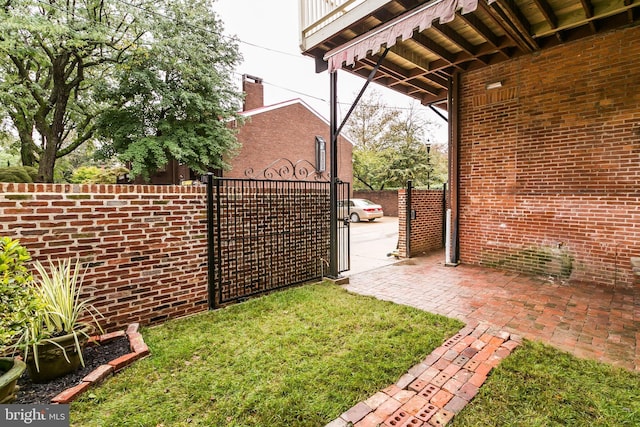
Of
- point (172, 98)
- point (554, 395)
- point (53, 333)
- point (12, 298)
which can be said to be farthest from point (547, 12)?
point (172, 98)

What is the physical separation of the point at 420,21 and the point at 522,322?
3.50 meters

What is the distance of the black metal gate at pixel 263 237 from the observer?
3631 mm

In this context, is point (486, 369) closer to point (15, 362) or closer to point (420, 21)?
point (15, 362)

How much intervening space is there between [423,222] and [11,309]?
7.03 m

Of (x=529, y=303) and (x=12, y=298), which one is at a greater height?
(x=12, y=298)

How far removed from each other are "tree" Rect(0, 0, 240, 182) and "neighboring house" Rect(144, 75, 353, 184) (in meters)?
2.12

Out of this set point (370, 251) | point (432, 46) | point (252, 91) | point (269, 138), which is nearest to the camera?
point (432, 46)

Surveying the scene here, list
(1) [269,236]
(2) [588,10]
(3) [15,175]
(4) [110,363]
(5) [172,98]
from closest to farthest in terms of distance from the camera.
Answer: (4) [110,363] < (2) [588,10] < (1) [269,236] < (3) [15,175] < (5) [172,98]

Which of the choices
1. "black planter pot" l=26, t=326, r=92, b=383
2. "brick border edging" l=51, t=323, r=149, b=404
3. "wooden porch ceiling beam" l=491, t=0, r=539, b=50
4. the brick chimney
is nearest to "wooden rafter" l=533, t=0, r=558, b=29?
"wooden porch ceiling beam" l=491, t=0, r=539, b=50

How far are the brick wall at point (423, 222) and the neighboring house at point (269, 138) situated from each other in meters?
6.56

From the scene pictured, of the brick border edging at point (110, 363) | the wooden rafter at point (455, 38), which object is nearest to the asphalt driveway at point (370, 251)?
the brick border edging at point (110, 363)

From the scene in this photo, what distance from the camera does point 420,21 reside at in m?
3.23

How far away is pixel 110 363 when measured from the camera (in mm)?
2258

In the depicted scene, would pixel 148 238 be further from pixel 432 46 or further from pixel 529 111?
pixel 529 111
